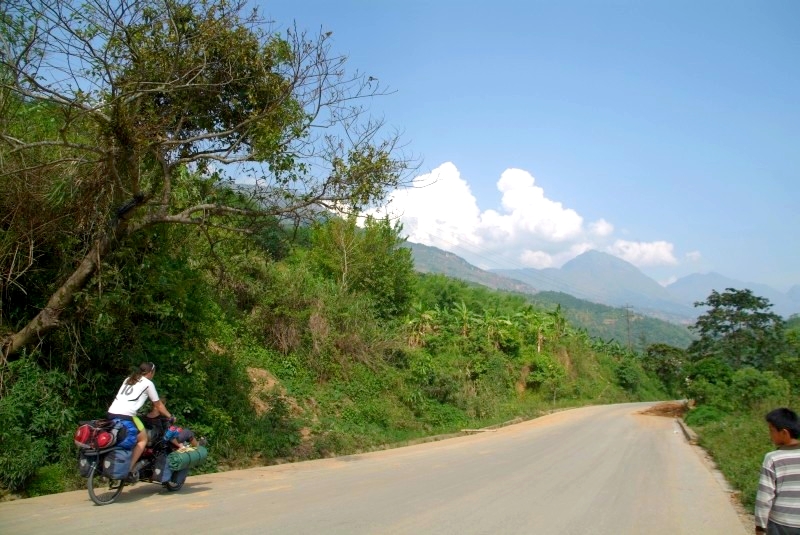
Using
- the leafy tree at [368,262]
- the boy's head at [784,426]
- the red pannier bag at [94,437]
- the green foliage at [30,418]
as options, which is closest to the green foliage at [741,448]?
the boy's head at [784,426]

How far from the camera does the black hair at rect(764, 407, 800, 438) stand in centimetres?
442

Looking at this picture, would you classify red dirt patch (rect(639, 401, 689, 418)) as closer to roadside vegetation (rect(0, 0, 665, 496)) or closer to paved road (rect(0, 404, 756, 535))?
paved road (rect(0, 404, 756, 535))

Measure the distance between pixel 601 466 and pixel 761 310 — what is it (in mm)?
33547

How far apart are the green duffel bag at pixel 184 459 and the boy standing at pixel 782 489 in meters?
6.58

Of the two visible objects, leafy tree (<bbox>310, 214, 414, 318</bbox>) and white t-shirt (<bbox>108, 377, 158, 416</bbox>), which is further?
leafy tree (<bbox>310, 214, 414, 318</bbox>)

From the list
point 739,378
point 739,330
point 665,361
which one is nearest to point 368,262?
point 739,378

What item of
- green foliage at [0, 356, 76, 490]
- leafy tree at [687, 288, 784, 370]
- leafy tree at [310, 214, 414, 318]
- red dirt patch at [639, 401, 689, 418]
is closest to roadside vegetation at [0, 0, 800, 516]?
green foliage at [0, 356, 76, 490]

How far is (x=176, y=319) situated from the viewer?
38.6 ft

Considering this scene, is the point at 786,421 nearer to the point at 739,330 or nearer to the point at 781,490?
the point at 781,490

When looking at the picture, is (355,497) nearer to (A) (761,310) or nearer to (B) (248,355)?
(B) (248,355)

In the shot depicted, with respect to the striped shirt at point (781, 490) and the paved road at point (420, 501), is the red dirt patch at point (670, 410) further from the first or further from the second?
the striped shirt at point (781, 490)

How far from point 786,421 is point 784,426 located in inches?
1.6

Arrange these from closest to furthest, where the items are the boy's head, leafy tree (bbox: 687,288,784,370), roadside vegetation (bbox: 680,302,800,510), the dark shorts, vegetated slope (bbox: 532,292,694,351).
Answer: the boy's head, the dark shorts, roadside vegetation (bbox: 680,302,800,510), leafy tree (bbox: 687,288,784,370), vegetated slope (bbox: 532,292,694,351)

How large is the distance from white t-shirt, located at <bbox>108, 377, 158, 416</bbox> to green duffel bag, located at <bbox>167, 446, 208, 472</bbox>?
2.55 feet
